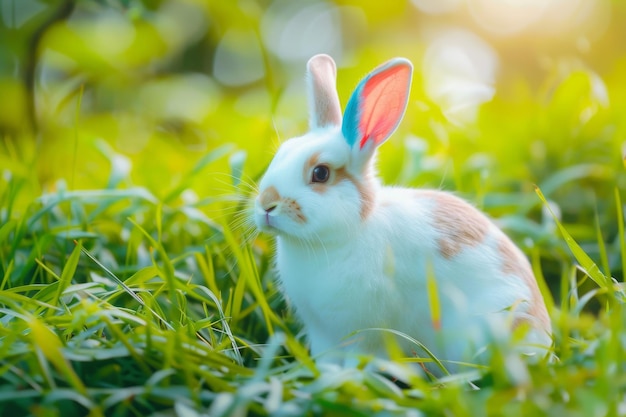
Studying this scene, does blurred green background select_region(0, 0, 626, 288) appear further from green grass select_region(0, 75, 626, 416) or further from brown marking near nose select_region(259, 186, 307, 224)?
brown marking near nose select_region(259, 186, 307, 224)

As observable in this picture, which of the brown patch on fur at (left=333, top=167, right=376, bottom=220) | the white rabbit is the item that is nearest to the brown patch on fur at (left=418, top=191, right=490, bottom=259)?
the white rabbit

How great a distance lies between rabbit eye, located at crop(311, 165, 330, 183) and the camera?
199 cm

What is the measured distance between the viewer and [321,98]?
221 centimetres

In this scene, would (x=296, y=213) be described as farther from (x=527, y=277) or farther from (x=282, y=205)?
(x=527, y=277)

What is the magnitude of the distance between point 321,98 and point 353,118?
0.85ft

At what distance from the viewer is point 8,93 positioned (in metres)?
5.32

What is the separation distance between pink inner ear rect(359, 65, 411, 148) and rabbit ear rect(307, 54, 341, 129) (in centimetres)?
21

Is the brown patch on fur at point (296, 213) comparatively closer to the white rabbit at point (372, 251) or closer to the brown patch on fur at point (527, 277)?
the white rabbit at point (372, 251)

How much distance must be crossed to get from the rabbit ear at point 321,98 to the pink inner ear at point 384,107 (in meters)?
0.21

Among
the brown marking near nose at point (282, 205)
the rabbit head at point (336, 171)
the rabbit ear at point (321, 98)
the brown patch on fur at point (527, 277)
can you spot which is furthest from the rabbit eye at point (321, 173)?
the brown patch on fur at point (527, 277)

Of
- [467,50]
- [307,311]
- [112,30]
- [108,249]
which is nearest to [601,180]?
[307,311]

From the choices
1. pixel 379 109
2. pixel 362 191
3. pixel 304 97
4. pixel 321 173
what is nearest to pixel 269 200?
pixel 321 173

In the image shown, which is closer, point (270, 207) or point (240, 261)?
point (240, 261)

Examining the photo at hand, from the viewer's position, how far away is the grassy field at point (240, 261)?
139 cm
